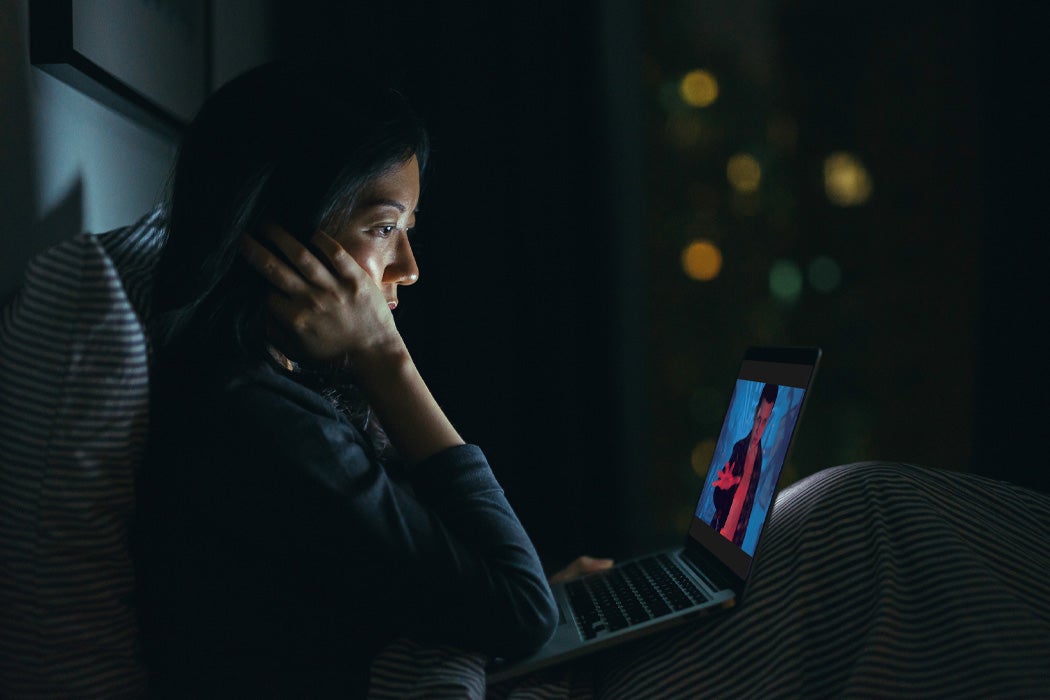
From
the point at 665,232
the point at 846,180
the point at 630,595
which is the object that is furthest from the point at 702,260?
the point at 630,595

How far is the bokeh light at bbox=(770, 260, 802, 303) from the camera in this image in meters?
1.94

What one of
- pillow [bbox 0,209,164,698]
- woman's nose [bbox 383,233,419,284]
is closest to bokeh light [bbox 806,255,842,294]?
woman's nose [bbox 383,233,419,284]

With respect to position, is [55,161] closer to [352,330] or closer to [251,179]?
[251,179]

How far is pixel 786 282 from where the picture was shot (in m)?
1.94

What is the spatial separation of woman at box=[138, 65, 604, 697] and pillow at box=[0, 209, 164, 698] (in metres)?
0.06

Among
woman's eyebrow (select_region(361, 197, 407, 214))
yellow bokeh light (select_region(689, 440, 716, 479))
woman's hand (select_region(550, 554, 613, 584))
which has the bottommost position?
yellow bokeh light (select_region(689, 440, 716, 479))

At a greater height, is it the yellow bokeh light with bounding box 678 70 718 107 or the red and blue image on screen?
the yellow bokeh light with bounding box 678 70 718 107

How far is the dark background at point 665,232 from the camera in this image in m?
1.81

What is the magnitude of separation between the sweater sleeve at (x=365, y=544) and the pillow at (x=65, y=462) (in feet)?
0.36

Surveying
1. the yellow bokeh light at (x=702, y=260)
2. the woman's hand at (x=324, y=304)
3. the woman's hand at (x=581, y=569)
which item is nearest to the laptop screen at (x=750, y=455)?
the woman's hand at (x=581, y=569)

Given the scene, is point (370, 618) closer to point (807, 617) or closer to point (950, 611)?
point (807, 617)

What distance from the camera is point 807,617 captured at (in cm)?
78

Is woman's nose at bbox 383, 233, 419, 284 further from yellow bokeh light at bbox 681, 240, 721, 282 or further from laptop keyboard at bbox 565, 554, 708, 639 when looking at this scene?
yellow bokeh light at bbox 681, 240, 721, 282

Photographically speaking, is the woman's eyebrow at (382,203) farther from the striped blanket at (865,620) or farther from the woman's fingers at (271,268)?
the striped blanket at (865,620)
